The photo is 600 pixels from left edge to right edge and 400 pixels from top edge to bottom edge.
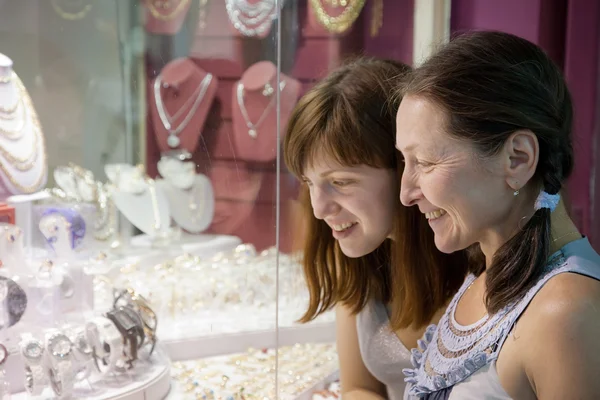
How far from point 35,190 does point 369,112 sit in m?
0.93

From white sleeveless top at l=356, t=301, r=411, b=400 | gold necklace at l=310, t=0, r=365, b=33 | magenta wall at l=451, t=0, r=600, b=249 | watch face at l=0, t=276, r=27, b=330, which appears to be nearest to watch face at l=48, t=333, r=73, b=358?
watch face at l=0, t=276, r=27, b=330

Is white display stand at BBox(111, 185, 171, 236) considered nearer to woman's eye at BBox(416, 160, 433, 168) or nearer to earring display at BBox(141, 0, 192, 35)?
earring display at BBox(141, 0, 192, 35)

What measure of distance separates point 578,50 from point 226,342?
4.55 feet

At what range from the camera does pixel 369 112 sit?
4.19 feet

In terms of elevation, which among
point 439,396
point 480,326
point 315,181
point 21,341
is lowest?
point 21,341

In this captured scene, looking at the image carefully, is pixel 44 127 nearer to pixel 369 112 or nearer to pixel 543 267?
pixel 369 112

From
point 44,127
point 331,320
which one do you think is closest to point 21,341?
point 44,127

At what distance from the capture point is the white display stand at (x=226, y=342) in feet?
6.31

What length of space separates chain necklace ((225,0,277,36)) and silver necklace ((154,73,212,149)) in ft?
0.58

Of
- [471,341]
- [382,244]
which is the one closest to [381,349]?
[382,244]

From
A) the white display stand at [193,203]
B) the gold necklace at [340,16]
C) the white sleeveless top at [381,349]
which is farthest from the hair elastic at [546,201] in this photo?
the gold necklace at [340,16]

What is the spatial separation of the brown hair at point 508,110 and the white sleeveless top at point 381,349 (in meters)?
0.49

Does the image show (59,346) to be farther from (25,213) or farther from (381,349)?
(381,349)

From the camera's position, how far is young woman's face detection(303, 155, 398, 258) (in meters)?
1.30
